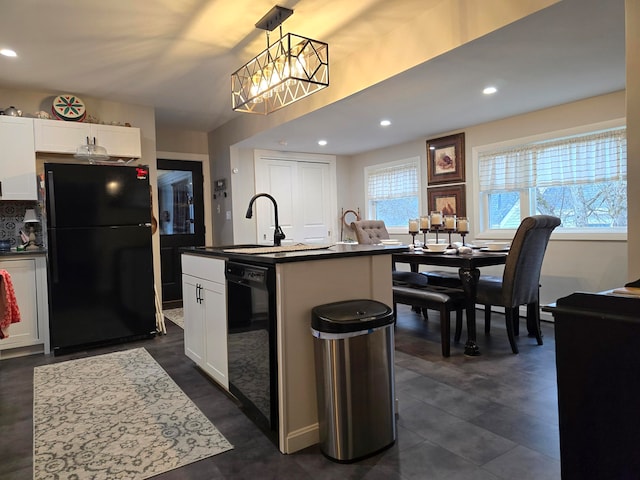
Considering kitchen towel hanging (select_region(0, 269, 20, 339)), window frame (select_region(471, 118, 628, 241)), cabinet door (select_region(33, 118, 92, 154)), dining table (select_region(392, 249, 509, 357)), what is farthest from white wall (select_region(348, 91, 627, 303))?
kitchen towel hanging (select_region(0, 269, 20, 339))

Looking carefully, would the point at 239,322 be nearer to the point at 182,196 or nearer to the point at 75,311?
the point at 75,311

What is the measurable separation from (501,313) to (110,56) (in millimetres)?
4631

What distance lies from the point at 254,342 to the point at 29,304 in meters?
2.64

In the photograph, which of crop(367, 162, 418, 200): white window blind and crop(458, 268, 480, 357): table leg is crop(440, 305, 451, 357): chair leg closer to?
crop(458, 268, 480, 357): table leg

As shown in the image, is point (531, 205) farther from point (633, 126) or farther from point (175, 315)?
point (175, 315)

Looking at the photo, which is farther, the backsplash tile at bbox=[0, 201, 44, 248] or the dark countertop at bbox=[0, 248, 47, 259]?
the backsplash tile at bbox=[0, 201, 44, 248]

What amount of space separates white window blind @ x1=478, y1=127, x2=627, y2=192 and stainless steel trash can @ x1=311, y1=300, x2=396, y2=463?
10.6ft

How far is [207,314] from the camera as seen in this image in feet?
8.68

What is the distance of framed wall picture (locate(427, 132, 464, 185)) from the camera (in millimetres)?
5022

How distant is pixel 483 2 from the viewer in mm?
2438

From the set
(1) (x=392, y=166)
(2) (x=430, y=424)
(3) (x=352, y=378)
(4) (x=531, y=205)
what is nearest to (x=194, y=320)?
Result: (3) (x=352, y=378)

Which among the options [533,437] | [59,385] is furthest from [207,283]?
[533,437]

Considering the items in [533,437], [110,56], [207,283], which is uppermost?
[110,56]

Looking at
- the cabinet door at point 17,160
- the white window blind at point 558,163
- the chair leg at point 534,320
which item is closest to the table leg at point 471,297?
the chair leg at point 534,320
